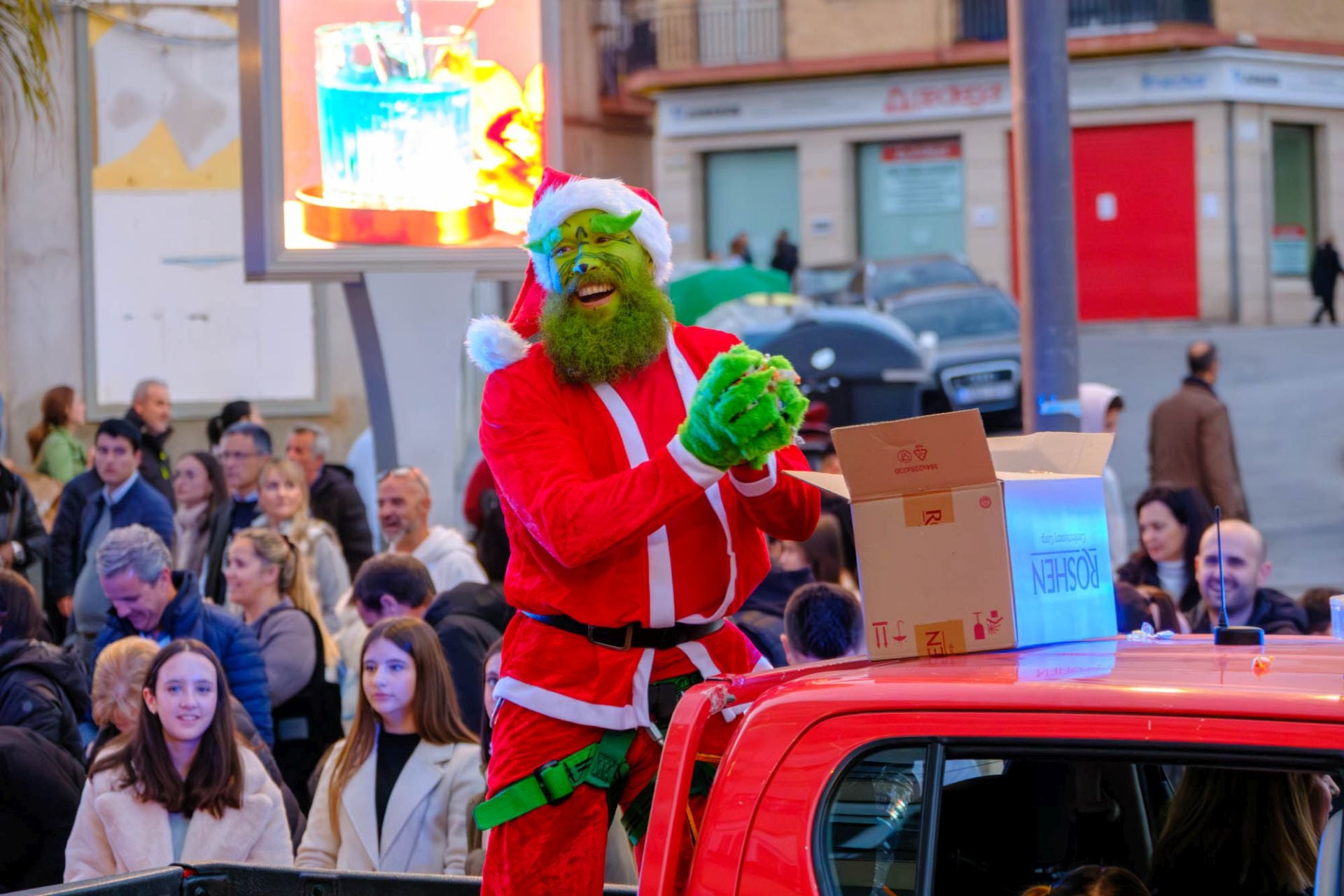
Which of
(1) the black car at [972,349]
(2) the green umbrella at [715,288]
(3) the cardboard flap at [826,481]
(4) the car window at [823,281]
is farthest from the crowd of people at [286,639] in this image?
(4) the car window at [823,281]

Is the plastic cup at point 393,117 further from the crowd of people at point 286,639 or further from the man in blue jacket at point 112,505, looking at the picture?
the man in blue jacket at point 112,505

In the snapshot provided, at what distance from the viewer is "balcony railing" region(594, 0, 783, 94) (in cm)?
2898

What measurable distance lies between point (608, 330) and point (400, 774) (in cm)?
215

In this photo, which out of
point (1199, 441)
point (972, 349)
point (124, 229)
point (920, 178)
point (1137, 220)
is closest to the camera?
point (1199, 441)

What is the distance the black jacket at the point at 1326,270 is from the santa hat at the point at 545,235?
981 inches

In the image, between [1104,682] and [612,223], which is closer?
[1104,682]

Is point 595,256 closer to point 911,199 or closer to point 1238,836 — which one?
point 1238,836

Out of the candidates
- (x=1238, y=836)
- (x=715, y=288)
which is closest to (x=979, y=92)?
(x=715, y=288)

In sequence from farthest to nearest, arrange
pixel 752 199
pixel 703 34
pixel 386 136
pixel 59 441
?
pixel 703 34 → pixel 752 199 → pixel 59 441 → pixel 386 136

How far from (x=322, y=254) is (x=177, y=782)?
10.9 ft

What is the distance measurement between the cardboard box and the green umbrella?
13.0 metres

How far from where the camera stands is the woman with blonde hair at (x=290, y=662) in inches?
241

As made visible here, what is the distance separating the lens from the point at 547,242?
3.26 meters

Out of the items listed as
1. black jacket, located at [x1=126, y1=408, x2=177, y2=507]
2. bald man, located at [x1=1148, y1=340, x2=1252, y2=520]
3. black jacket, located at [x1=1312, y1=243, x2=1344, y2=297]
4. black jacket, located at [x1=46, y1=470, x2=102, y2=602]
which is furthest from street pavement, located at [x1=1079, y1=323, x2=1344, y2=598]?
black jacket, located at [x1=46, y1=470, x2=102, y2=602]
